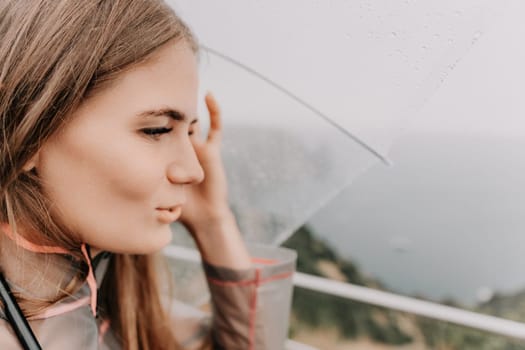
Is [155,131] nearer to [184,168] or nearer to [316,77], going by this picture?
[184,168]

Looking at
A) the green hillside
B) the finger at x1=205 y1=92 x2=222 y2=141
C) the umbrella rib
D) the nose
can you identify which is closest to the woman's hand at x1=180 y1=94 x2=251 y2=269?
the finger at x1=205 y1=92 x2=222 y2=141

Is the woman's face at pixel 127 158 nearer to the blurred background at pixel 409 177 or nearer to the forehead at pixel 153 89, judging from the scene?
the forehead at pixel 153 89

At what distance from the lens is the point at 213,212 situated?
947mm

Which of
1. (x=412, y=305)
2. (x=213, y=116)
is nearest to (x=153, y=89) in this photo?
(x=213, y=116)

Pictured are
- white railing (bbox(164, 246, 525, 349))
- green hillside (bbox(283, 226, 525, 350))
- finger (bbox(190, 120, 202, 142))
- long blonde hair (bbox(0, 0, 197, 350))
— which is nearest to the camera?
long blonde hair (bbox(0, 0, 197, 350))

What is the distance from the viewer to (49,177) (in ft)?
2.20

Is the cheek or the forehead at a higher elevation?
the forehead

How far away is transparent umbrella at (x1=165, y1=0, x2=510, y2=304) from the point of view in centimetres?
69

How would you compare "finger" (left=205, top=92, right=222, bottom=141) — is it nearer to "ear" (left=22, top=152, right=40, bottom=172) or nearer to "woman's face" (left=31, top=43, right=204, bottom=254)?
"woman's face" (left=31, top=43, right=204, bottom=254)

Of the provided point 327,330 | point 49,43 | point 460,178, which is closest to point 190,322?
point 49,43

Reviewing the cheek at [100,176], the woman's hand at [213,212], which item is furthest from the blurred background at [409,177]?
the cheek at [100,176]

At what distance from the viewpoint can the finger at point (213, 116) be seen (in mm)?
932

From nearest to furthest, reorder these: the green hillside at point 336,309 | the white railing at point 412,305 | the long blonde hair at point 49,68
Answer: the long blonde hair at point 49,68 < the white railing at point 412,305 < the green hillside at point 336,309

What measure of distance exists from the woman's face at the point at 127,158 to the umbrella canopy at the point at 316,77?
0.46 ft
